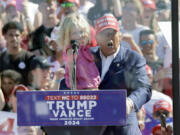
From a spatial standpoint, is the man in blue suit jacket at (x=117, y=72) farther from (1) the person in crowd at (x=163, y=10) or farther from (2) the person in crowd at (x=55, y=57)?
(1) the person in crowd at (x=163, y=10)

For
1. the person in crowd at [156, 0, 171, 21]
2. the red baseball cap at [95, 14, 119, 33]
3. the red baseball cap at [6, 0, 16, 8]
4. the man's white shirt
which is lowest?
the man's white shirt

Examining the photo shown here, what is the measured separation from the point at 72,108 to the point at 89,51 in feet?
1.55

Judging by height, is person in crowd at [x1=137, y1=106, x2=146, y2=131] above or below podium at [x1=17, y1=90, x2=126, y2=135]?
below

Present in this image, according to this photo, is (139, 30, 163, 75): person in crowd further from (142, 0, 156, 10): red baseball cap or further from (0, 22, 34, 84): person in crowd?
(0, 22, 34, 84): person in crowd

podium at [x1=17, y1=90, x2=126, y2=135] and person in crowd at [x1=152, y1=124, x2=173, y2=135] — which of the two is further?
person in crowd at [x1=152, y1=124, x2=173, y2=135]

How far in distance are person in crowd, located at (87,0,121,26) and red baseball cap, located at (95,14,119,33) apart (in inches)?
1.3

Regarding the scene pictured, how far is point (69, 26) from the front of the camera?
2756 mm

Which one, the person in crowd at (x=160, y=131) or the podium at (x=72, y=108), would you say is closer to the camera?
the podium at (x=72, y=108)

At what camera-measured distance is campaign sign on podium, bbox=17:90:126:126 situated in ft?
8.80

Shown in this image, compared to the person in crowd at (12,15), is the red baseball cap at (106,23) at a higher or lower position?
lower

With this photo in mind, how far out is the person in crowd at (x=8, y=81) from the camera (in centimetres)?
270

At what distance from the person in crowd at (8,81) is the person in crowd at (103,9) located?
726 mm

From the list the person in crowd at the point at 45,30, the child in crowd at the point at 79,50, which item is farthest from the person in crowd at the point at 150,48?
the person in crowd at the point at 45,30

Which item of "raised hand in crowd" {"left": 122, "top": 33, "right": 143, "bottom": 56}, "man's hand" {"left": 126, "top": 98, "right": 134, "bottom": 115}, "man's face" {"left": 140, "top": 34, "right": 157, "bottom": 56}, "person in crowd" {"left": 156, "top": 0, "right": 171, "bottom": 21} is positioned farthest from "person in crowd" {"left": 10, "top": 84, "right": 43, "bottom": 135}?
"person in crowd" {"left": 156, "top": 0, "right": 171, "bottom": 21}
